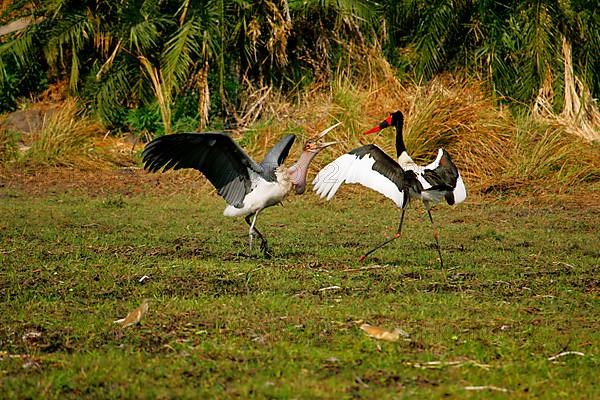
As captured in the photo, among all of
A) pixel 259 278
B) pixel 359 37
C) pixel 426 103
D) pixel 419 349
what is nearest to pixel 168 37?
pixel 359 37

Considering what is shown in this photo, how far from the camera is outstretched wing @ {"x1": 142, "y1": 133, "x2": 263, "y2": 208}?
799 centimetres

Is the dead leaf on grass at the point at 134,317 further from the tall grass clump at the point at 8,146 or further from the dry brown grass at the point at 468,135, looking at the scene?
the tall grass clump at the point at 8,146

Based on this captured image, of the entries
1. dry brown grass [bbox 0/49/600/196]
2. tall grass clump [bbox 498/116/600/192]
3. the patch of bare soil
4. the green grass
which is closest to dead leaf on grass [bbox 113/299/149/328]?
the green grass

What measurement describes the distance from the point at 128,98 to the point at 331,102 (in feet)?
12.4

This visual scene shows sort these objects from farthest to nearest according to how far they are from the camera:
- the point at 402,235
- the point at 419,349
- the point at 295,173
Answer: the point at 402,235 < the point at 295,173 < the point at 419,349

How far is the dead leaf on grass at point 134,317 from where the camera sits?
221 inches

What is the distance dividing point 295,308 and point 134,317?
1028 millimetres

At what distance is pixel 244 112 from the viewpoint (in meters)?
15.6

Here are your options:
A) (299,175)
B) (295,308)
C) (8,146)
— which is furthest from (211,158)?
(8,146)

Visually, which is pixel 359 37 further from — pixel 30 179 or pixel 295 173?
pixel 295 173

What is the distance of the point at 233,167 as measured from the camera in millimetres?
8516

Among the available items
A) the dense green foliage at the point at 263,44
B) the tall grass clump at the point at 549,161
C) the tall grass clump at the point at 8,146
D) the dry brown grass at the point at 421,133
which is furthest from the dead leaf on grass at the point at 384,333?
A: the tall grass clump at the point at 8,146

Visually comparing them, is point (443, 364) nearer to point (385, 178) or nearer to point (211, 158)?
point (385, 178)

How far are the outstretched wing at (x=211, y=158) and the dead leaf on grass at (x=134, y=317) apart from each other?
2.31m
